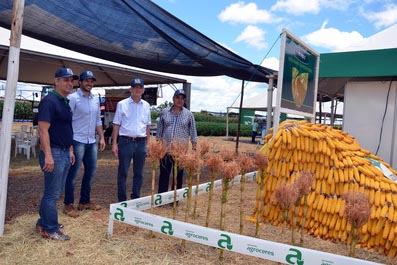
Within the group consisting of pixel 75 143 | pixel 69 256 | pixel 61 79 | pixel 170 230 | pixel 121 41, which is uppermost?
pixel 121 41

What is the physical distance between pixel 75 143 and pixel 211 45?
11.5 ft

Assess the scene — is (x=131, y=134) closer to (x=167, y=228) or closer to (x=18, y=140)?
(x=167, y=228)

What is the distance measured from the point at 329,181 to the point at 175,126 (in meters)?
2.09

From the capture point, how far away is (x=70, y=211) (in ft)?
13.9

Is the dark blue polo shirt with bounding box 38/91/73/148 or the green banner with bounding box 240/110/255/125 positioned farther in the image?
the green banner with bounding box 240/110/255/125

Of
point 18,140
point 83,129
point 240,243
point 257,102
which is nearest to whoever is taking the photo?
point 240,243

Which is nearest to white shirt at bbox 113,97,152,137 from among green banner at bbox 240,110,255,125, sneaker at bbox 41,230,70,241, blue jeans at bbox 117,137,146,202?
blue jeans at bbox 117,137,146,202

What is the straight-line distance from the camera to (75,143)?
4152 millimetres

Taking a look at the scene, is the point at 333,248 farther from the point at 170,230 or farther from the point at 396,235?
the point at 170,230

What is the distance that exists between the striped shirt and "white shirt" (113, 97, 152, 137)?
0.35m

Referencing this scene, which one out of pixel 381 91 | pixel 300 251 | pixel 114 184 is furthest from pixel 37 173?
pixel 381 91

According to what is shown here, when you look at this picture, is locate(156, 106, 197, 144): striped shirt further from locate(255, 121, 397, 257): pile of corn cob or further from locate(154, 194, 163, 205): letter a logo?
locate(255, 121, 397, 257): pile of corn cob

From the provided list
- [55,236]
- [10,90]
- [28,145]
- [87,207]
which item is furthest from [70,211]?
[28,145]

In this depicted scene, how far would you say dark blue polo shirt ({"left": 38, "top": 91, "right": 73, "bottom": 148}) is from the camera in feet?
10.6
